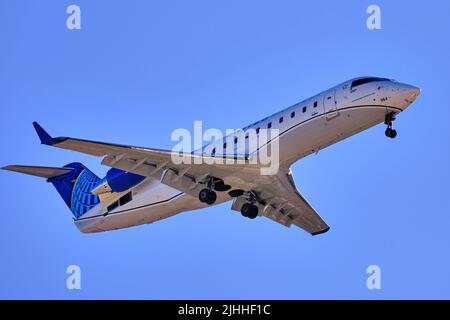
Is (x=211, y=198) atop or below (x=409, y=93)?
below

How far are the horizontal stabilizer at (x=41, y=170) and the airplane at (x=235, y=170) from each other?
0.05 meters

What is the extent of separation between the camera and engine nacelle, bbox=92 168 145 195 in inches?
1359

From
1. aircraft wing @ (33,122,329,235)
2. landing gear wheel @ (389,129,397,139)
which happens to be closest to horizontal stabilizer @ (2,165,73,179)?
aircraft wing @ (33,122,329,235)

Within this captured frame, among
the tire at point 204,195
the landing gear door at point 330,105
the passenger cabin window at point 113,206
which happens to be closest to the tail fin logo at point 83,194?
the passenger cabin window at point 113,206

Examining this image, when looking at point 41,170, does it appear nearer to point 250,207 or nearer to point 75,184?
point 75,184

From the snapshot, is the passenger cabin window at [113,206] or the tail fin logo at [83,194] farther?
the tail fin logo at [83,194]

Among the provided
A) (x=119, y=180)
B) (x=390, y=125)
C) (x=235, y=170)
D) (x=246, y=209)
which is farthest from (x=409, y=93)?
(x=119, y=180)

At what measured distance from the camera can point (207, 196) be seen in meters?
32.2

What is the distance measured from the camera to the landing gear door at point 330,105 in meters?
30.7

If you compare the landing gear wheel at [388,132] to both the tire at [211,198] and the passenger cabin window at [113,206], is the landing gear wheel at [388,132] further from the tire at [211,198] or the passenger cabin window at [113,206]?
the passenger cabin window at [113,206]

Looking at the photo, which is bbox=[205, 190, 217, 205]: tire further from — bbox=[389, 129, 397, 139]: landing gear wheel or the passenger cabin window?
bbox=[389, 129, 397, 139]: landing gear wheel

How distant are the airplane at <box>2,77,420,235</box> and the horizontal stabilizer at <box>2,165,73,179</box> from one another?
0.05 meters

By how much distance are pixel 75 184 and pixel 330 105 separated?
496 inches
